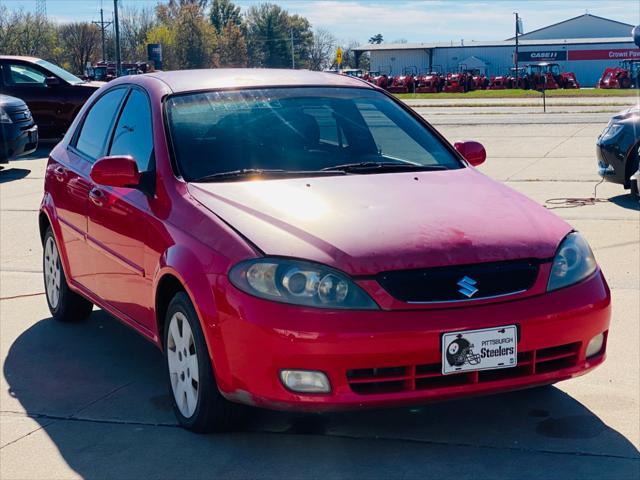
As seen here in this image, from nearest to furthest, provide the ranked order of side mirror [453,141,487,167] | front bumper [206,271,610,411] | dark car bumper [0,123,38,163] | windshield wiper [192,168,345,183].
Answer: front bumper [206,271,610,411]
windshield wiper [192,168,345,183]
side mirror [453,141,487,167]
dark car bumper [0,123,38,163]

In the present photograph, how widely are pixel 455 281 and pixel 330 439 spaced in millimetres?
886

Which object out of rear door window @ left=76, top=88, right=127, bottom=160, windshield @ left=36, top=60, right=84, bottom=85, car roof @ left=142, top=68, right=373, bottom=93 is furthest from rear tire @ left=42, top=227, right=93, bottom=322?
windshield @ left=36, top=60, right=84, bottom=85

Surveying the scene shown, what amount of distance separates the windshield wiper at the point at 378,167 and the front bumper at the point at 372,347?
120 centimetres

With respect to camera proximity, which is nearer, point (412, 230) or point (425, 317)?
point (425, 317)

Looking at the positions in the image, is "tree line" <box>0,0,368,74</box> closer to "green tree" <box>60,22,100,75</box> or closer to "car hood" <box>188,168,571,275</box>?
"green tree" <box>60,22,100,75</box>

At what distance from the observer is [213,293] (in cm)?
402

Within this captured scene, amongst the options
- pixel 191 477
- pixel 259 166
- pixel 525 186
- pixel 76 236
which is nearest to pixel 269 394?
pixel 191 477

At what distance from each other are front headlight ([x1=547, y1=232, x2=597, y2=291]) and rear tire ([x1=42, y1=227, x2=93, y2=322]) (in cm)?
Result: 322

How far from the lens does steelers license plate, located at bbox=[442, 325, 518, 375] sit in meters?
3.83

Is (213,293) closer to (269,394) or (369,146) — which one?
(269,394)

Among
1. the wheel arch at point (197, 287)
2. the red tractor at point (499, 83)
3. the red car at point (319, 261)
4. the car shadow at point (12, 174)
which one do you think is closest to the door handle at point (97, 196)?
the red car at point (319, 261)

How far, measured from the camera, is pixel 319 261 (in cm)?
385

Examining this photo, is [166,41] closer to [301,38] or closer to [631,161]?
[301,38]

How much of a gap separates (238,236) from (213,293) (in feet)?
0.80
